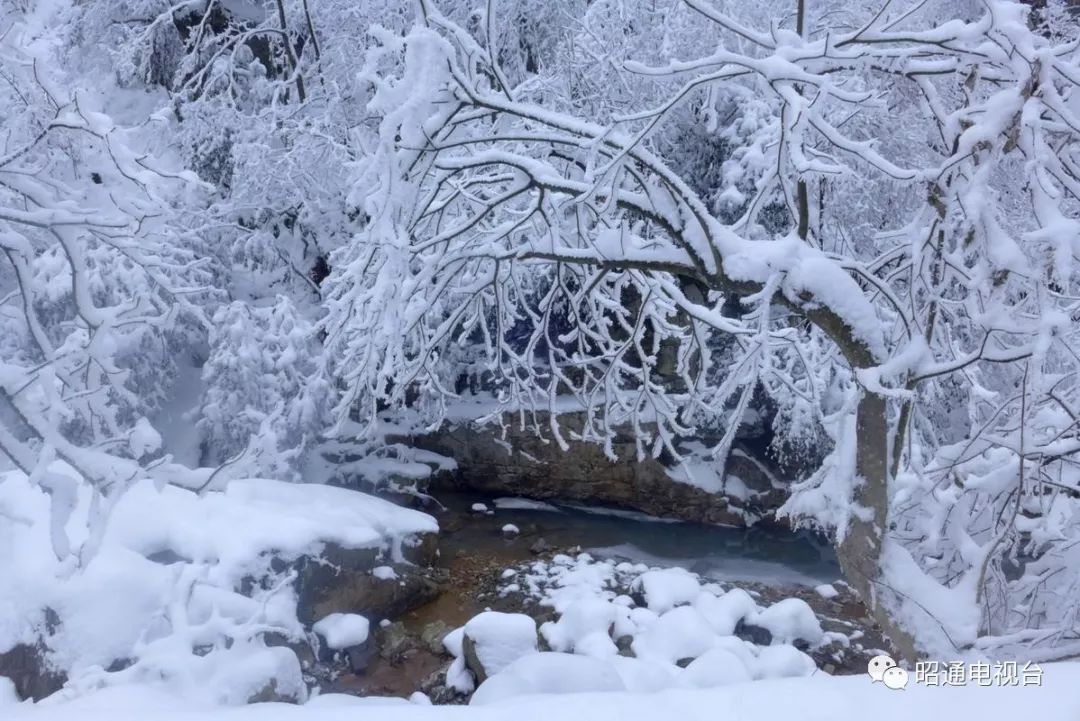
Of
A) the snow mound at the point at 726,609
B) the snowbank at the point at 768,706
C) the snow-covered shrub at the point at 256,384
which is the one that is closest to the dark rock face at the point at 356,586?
the snow-covered shrub at the point at 256,384

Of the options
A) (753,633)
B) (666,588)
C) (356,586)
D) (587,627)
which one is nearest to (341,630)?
(356,586)

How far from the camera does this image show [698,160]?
10.1m

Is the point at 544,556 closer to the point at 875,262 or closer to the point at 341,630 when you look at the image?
the point at 341,630

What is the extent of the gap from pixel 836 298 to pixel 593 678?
2.33m

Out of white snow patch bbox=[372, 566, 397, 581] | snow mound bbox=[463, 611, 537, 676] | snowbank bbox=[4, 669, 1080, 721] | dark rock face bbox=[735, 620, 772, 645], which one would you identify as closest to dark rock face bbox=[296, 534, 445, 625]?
white snow patch bbox=[372, 566, 397, 581]

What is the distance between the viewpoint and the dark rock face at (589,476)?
402 inches

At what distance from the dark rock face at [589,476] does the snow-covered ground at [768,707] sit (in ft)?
27.2

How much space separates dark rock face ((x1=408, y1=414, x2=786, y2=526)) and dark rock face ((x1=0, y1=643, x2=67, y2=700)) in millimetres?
5877

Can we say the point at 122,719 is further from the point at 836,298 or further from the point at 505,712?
the point at 836,298

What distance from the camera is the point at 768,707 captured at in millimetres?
1843

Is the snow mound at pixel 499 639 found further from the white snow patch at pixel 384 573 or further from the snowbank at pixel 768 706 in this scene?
the snowbank at pixel 768 706

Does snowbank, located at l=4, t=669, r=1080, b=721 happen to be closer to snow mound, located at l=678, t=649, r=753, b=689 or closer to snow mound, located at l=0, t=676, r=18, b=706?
snow mound, located at l=678, t=649, r=753, b=689

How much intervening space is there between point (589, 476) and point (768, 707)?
891 centimetres

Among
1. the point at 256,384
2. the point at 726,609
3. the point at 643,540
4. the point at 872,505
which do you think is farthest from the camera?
the point at 643,540
